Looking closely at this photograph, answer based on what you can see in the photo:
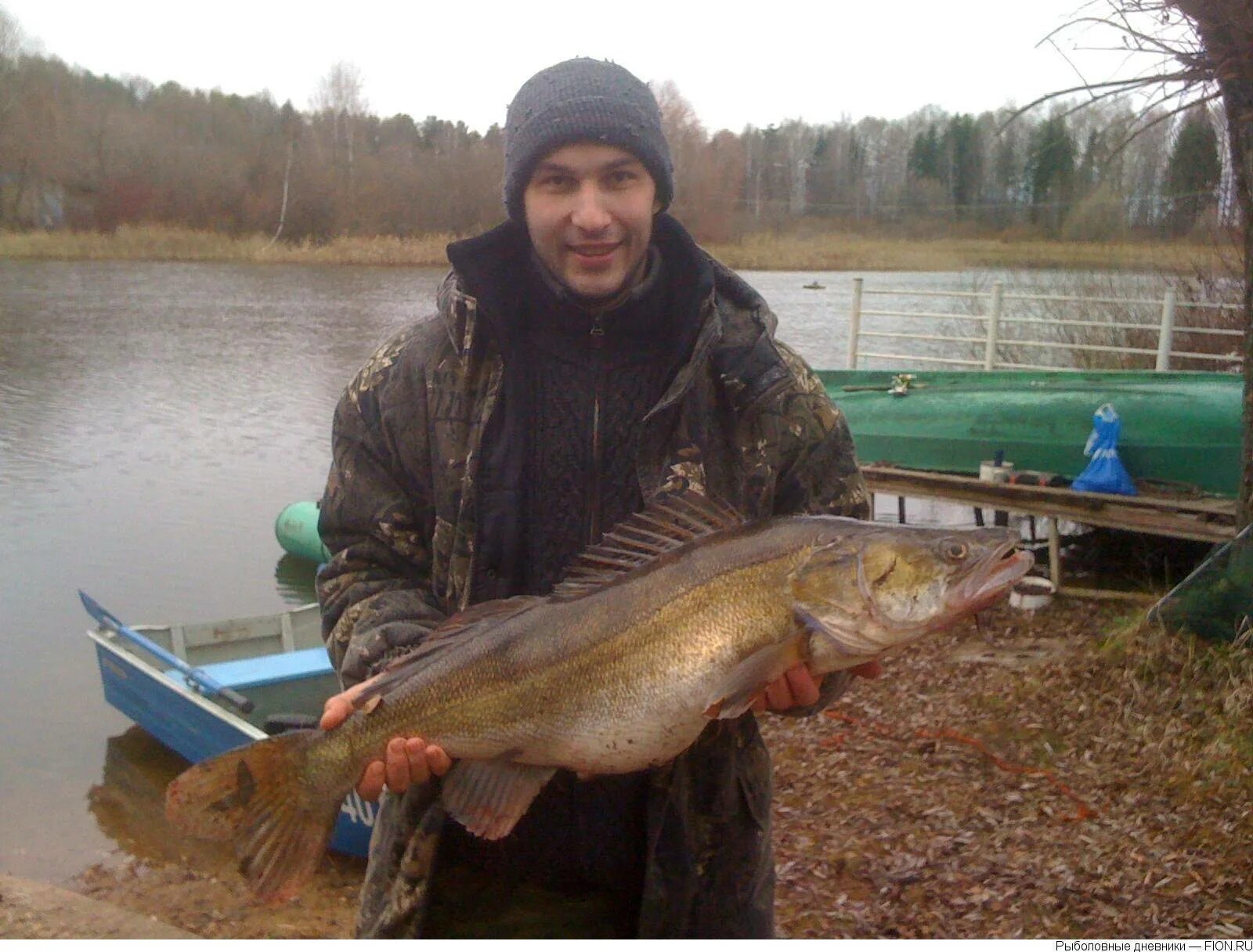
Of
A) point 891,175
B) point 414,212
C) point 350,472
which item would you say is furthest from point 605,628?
point 891,175

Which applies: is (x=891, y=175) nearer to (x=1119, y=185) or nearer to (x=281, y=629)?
(x=1119, y=185)

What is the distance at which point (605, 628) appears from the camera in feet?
8.60

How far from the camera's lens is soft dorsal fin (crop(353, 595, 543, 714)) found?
2.63 meters

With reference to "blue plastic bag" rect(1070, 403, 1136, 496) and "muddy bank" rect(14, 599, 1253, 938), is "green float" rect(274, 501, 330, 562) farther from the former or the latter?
"blue plastic bag" rect(1070, 403, 1136, 496)

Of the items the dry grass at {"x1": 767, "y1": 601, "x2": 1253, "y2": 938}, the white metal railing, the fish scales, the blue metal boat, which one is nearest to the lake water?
the blue metal boat

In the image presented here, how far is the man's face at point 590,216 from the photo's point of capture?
8.65 ft

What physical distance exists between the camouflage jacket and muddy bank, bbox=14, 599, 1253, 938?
2.51 metres

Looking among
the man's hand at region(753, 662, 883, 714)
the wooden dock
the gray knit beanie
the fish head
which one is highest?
the gray knit beanie

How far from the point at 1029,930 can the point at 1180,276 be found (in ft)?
37.6

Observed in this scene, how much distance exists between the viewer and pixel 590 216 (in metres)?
2.61

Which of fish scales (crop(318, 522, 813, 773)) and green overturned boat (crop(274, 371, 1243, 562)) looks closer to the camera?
fish scales (crop(318, 522, 813, 773))

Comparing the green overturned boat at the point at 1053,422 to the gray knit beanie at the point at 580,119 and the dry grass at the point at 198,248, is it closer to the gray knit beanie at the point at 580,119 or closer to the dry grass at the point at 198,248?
the gray knit beanie at the point at 580,119

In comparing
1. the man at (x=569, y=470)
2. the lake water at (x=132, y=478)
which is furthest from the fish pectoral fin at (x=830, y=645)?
the lake water at (x=132, y=478)

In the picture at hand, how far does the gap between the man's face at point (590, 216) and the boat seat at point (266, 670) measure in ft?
20.1
